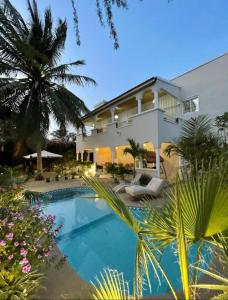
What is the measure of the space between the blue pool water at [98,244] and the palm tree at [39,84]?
9.23 meters

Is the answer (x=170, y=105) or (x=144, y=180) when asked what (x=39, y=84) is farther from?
(x=144, y=180)

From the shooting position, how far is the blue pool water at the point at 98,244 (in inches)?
212

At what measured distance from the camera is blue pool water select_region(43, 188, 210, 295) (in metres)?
5.39

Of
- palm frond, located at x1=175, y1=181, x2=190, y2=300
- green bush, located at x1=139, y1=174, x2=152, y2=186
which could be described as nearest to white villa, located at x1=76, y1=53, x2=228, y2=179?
green bush, located at x1=139, y1=174, x2=152, y2=186

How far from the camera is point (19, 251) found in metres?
3.46

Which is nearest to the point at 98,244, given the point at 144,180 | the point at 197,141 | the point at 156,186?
the point at 197,141

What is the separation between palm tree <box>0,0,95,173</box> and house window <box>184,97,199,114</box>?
8.97 metres

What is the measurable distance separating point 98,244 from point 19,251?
414 centimetres

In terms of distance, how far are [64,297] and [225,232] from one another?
9.34ft

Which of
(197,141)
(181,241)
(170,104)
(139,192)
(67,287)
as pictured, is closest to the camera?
(181,241)

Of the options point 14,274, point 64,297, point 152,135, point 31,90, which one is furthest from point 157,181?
point 31,90

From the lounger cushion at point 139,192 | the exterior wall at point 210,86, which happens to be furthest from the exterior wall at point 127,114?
the lounger cushion at point 139,192

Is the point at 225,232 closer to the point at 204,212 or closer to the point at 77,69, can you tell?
the point at 204,212

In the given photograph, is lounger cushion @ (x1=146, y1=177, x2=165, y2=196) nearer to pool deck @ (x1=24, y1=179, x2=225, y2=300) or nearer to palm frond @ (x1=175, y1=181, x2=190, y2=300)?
pool deck @ (x1=24, y1=179, x2=225, y2=300)
